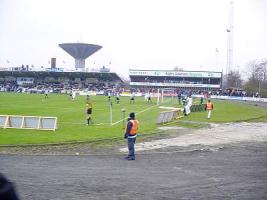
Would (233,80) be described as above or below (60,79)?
above

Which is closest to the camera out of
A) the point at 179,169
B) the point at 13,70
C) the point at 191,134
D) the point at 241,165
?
the point at 179,169

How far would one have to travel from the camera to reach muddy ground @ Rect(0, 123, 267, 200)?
11.6 meters

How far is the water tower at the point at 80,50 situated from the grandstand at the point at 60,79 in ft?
81.7

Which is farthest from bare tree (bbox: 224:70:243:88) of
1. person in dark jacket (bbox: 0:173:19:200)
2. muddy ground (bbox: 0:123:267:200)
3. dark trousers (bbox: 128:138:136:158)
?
person in dark jacket (bbox: 0:173:19:200)

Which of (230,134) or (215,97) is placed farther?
(215,97)

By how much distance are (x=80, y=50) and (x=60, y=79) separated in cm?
Answer: 2776

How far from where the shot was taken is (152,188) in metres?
12.1

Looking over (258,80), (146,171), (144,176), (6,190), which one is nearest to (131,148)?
(146,171)

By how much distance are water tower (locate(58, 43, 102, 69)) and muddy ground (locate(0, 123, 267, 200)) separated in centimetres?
13865

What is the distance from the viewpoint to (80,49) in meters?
161

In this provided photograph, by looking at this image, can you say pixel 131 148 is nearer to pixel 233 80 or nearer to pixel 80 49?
pixel 233 80

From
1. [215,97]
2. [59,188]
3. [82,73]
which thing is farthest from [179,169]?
[82,73]

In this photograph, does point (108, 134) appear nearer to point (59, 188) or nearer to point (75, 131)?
point (75, 131)

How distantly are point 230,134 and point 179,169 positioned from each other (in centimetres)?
1320
